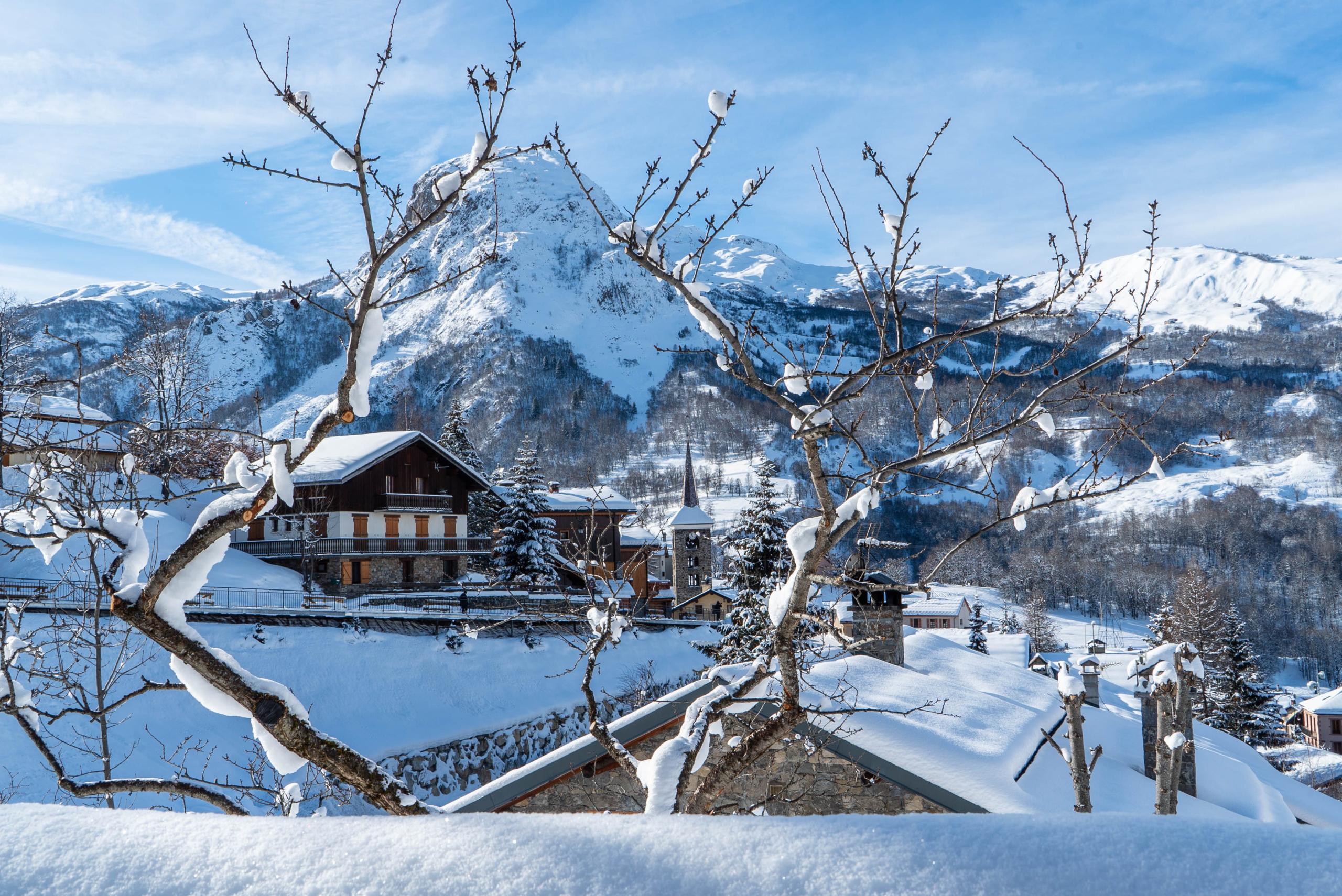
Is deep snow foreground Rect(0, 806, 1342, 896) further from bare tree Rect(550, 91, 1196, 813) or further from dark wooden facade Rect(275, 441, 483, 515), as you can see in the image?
dark wooden facade Rect(275, 441, 483, 515)

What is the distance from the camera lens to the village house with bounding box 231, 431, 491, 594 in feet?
99.0

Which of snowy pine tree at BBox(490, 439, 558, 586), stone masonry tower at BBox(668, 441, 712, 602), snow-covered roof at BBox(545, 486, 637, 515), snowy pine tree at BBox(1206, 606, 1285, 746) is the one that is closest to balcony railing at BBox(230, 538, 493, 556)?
snowy pine tree at BBox(490, 439, 558, 586)

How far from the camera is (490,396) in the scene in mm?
189250

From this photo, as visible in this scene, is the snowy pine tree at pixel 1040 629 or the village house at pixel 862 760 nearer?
the village house at pixel 862 760

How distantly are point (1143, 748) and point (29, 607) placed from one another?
2098 cm

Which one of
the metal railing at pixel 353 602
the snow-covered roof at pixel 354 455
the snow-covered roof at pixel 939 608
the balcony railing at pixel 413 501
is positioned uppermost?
the snow-covered roof at pixel 354 455

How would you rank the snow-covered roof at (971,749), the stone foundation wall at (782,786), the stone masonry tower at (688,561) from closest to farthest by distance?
the snow-covered roof at (971,749) < the stone foundation wall at (782,786) < the stone masonry tower at (688,561)

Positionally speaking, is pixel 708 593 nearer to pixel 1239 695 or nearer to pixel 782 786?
pixel 1239 695

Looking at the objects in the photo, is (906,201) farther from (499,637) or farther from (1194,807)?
(499,637)

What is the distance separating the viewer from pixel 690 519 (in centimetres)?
4916

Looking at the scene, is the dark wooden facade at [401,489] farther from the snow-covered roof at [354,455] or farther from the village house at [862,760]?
the village house at [862,760]

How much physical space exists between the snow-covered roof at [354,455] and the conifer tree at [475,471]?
4.22 metres

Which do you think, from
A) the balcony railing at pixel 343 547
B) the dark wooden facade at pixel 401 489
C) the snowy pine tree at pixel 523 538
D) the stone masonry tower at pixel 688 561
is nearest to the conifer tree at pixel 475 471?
the dark wooden facade at pixel 401 489

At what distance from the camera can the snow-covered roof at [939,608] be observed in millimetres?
84688
